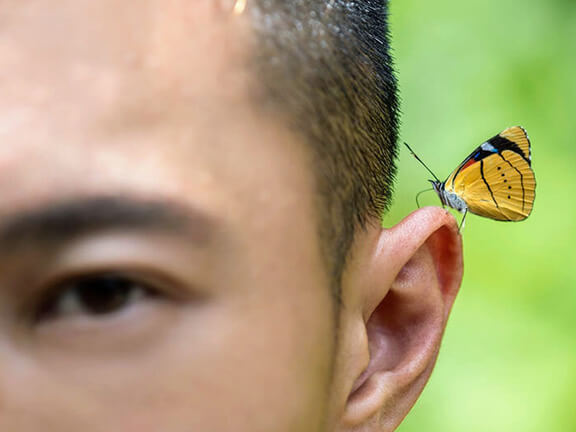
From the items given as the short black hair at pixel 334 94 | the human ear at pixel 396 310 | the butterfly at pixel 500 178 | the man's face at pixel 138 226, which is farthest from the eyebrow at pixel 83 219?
the butterfly at pixel 500 178

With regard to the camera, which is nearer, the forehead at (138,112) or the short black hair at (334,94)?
the forehead at (138,112)

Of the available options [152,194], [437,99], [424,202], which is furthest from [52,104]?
[437,99]

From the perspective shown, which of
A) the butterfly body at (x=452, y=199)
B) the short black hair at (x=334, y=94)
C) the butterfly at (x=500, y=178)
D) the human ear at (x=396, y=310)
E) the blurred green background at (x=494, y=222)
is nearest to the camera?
the short black hair at (x=334, y=94)

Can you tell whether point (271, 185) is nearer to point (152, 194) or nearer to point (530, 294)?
point (152, 194)

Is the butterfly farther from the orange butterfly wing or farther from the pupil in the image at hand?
the pupil

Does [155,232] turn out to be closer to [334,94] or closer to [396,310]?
[334,94]

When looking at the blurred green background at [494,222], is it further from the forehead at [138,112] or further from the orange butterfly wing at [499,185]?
the forehead at [138,112]
